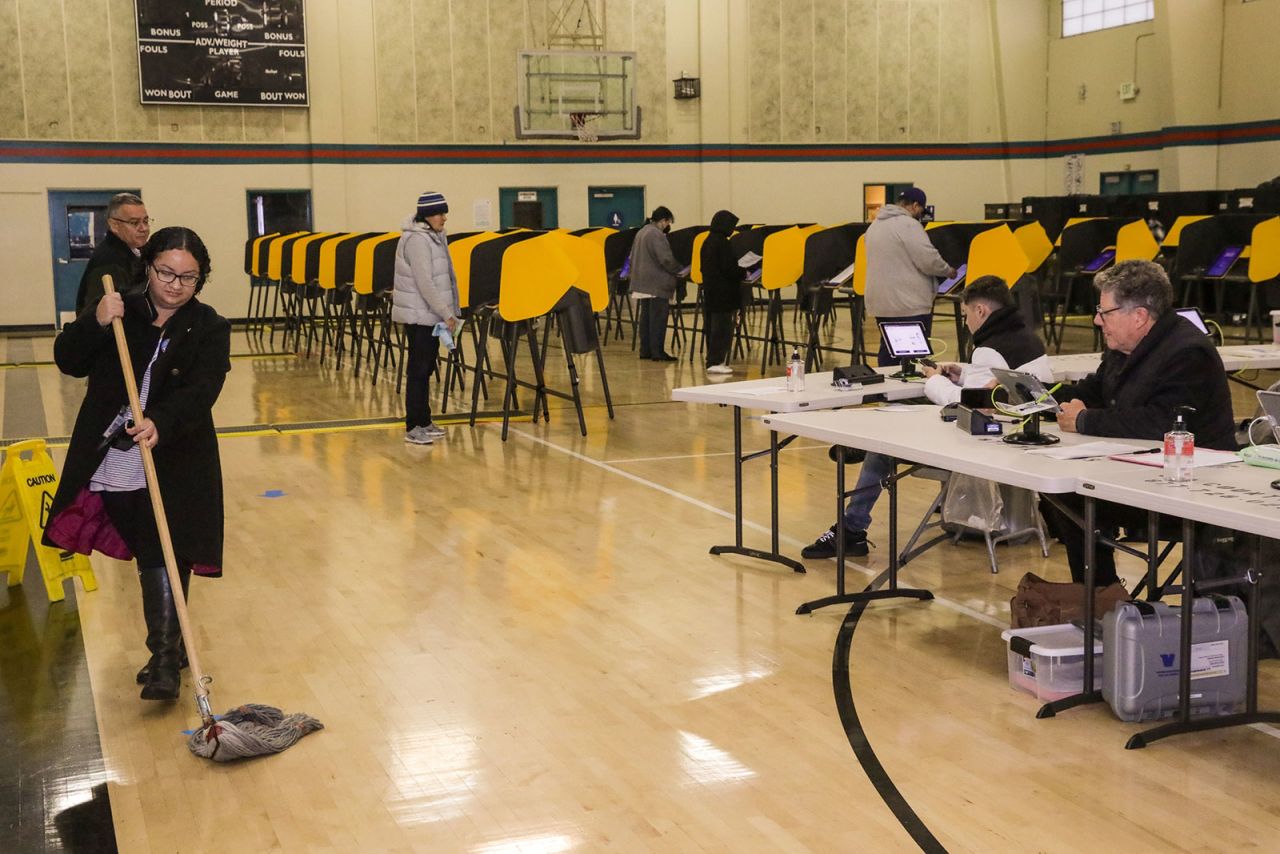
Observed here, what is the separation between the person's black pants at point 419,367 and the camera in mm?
8930

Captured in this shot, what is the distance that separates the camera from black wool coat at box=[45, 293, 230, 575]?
13.1 ft

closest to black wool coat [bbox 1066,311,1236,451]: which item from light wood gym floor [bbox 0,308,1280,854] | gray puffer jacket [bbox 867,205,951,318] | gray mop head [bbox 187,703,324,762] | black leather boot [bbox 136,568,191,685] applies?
light wood gym floor [bbox 0,308,1280,854]

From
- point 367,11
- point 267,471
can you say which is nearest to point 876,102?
point 367,11

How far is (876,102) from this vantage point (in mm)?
21469

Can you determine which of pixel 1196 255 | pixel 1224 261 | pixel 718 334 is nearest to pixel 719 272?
pixel 718 334

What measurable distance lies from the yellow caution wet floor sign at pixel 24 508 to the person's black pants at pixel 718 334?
7.68m

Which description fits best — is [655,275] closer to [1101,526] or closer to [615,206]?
[615,206]

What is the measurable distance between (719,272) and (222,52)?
8.81m

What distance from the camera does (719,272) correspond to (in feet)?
41.3

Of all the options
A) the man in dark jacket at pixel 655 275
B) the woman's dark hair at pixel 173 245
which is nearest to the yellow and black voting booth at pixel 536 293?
the man in dark jacket at pixel 655 275

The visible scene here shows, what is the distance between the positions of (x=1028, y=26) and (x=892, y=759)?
20.1m

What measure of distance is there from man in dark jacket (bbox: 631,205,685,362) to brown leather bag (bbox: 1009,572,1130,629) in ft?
30.1

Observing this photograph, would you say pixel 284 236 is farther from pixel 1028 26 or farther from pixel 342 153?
pixel 1028 26

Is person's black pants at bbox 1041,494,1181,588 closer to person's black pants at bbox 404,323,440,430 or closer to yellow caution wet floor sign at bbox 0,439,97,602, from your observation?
yellow caution wet floor sign at bbox 0,439,97,602
